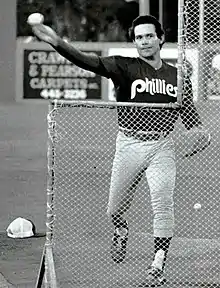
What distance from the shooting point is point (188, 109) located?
704 centimetres

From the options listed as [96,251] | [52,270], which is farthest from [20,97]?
[52,270]

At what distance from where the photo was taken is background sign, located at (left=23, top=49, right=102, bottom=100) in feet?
71.4

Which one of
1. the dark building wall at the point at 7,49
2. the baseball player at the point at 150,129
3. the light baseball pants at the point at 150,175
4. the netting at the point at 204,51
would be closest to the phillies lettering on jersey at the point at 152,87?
the baseball player at the point at 150,129

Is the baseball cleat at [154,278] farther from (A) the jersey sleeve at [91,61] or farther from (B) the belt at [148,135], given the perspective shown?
(A) the jersey sleeve at [91,61]

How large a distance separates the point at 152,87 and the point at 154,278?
4.80ft

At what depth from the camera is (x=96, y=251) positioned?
26.3 ft

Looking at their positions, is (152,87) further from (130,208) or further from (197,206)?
(197,206)

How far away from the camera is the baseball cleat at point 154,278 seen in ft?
22.6

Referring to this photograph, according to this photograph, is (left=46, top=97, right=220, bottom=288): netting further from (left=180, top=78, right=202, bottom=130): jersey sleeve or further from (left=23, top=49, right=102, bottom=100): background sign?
(left=23, top=49, right=102, bottom=100): background sign

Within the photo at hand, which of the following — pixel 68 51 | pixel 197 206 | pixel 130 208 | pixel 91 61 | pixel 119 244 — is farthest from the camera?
pixel 197 206

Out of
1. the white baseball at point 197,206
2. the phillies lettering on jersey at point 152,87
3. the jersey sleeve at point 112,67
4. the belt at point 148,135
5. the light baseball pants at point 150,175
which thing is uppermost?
the jersey sleeve at point 112,67

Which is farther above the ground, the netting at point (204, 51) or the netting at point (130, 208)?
the netting at point (204, 51)

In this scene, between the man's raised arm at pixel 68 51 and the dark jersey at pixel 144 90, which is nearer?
the man's raised arm at pixel 68 51

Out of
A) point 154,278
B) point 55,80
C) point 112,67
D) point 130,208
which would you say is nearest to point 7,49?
point 55,80
